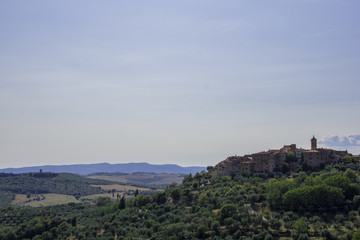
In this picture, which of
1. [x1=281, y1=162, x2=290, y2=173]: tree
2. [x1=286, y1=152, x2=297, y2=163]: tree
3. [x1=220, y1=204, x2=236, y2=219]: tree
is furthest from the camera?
[x1=286, y1=152, x2=297, y2=163]: tree

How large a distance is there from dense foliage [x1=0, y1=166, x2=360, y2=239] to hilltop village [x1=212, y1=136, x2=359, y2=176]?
20.5ft

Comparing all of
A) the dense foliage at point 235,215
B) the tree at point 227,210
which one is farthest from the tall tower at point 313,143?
the tree at point 227,210

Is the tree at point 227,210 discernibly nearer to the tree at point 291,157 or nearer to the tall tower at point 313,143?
the tree at point 291,157

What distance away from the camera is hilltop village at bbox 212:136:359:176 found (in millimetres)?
111331

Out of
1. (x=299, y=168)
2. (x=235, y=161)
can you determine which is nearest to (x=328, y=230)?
(x=299, y=168)

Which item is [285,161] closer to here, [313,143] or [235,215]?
[313,143]

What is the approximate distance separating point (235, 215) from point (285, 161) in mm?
44568

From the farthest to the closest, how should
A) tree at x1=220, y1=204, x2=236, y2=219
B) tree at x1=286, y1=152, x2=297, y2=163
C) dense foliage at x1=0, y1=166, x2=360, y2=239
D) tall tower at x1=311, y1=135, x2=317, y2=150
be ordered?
tall tower at x1=311, y1=135, x2=317, y2=150
tree at x1=286, y1=152, x2=297, y2=163
tree at x1=220, y1=204, x2=236, y2=219
dense foliage at x1=0, y1=166, x2=360, y2=239

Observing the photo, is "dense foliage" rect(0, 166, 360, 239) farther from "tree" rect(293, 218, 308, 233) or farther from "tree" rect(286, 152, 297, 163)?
"tree" rect(286, 152, 297, 163)

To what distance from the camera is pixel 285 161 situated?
11512 centimetres

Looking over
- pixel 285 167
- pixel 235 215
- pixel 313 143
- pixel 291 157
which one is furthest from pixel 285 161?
pixel 235 215

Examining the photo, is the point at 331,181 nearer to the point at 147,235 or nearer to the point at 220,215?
the point at 220,215

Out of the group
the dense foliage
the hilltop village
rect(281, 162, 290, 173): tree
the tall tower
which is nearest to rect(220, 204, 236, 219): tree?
the dense foliage

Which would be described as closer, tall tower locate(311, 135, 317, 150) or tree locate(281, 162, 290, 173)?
tree locate(281, 162, 290, 173)
